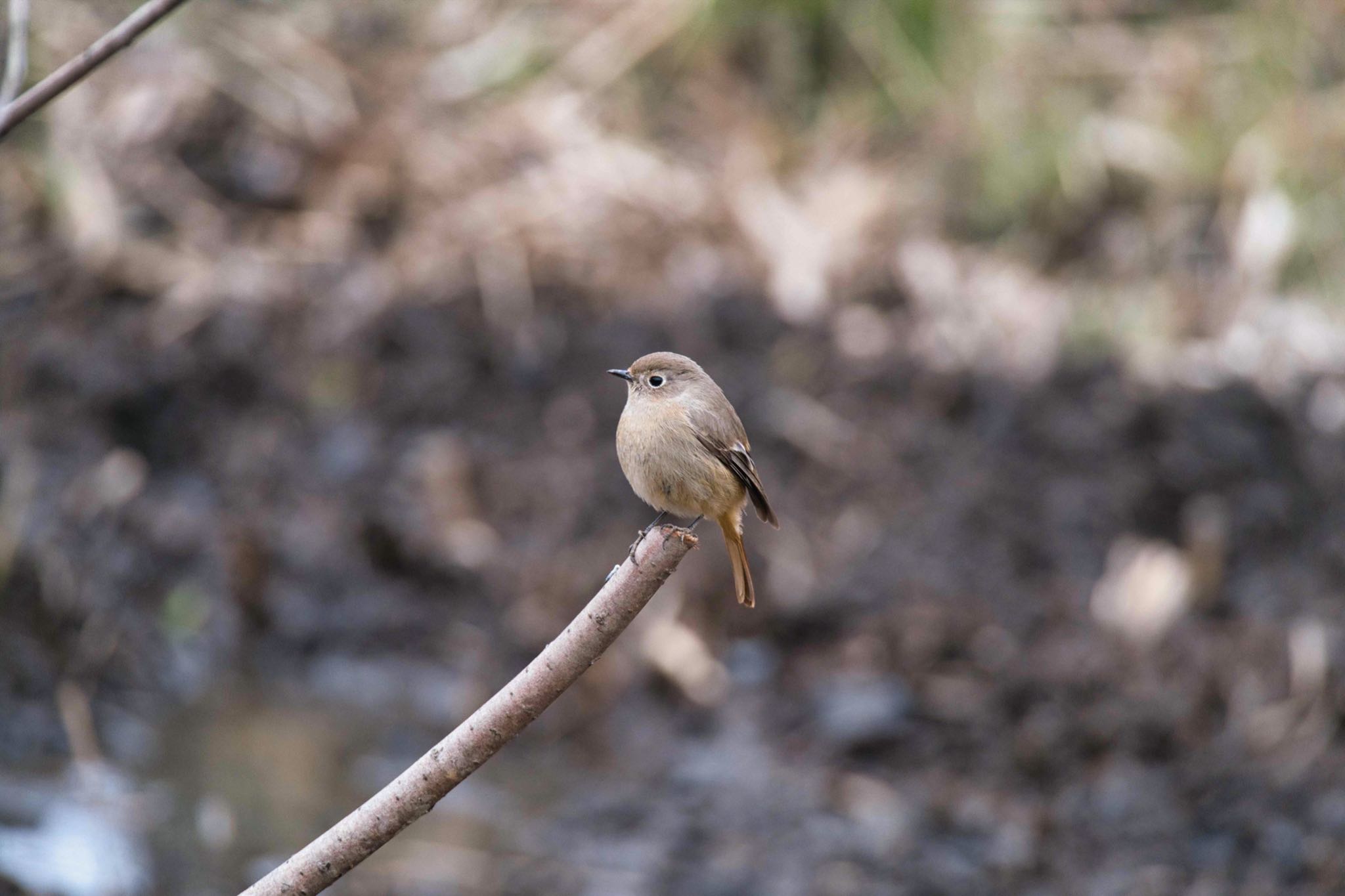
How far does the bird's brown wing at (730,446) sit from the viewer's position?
306cm

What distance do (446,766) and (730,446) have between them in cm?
137

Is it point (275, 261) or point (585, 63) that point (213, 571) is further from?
point (585, 63)

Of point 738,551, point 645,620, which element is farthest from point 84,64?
point 645,620

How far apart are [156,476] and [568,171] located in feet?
10.1

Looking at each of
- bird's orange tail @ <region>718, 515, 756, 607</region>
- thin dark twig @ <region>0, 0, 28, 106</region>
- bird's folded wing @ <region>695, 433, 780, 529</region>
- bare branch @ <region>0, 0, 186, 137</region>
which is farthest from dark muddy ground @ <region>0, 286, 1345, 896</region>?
bare branch @ <region>0, 0, 186, 137</region>

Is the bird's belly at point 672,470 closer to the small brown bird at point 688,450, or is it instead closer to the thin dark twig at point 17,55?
the small brown bird at point 688,450

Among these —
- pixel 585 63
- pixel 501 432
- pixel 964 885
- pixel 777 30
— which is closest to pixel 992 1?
pixel 777 30

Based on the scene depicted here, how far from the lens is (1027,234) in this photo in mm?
8469

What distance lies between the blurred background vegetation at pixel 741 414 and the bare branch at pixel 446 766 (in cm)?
246

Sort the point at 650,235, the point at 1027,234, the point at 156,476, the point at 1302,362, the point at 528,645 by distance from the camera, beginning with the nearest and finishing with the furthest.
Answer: the point at 528,645
the point at 156,476
the point at 1302,362
the point at 650,235
the point at 1027,234

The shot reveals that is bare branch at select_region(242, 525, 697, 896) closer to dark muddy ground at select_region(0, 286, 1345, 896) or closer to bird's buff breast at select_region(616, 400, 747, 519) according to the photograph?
bird's buff breast at select_region(616, 400, 747, 519)

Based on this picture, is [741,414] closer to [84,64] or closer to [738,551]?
[738,551]

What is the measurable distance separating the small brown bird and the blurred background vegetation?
208 cm

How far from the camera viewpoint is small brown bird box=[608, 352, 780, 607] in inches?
117
